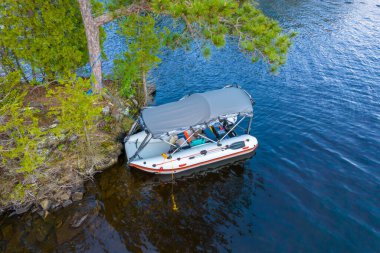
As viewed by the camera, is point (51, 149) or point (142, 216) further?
point (51, 149)

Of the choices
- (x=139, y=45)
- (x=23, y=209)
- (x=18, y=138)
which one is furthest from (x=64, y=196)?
(x=139, y=45)

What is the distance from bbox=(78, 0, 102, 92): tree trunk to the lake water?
5.78 meters

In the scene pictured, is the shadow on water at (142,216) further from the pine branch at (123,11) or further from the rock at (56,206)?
the pine branch at (123,11)

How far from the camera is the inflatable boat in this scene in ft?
48.8

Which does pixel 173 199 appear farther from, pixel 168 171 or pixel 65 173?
pixel 65 173

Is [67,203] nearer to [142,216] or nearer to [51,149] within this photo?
[51,149]

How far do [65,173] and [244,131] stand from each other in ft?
37.1

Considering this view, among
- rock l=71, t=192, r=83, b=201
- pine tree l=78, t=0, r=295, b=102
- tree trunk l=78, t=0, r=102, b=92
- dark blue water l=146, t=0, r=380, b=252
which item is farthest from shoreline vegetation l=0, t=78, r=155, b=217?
dark blue water l=146, t=0, r=380, b=252

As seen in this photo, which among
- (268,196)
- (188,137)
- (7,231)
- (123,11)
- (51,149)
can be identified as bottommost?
(268,196)

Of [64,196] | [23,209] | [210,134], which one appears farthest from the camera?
[210,134]

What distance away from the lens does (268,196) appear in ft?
46.9

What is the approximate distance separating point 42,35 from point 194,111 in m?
9.25

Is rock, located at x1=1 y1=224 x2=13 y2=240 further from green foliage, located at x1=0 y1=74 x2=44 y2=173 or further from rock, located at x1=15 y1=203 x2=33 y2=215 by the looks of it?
green foliage, located at x1=0 y1=74 x2=44 y2=173

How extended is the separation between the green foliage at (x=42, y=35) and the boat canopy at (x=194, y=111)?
5.79m
